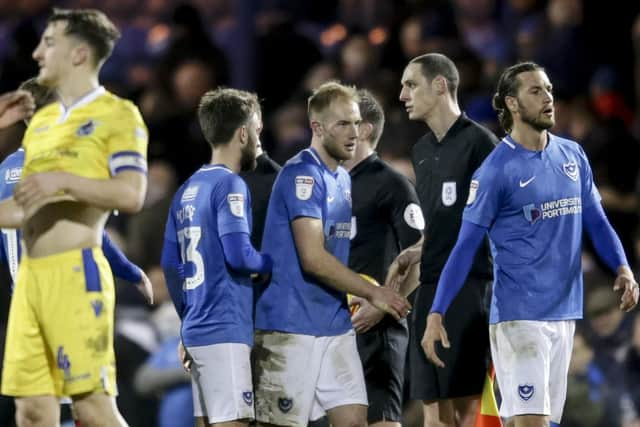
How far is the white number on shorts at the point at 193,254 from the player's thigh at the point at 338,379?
0.63 m

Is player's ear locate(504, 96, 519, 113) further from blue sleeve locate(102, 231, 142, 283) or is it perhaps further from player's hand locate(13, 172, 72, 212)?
player's hand locate(13, 172, 72, 212)

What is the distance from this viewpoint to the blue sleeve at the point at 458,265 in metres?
6.62

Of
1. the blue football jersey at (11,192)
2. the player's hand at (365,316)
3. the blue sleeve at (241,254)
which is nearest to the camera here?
the blue sleeve at (241,254)

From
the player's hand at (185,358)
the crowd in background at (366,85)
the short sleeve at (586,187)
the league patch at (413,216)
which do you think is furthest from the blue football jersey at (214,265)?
the crowd in background at (366,85)

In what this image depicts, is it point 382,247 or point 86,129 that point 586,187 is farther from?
point 86,129

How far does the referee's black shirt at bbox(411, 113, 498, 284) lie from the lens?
730cm

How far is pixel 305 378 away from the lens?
6.55 metres

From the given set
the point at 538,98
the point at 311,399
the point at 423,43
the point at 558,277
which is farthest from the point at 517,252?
the point at 423,43

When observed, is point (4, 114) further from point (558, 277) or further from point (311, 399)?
point (558, 277)

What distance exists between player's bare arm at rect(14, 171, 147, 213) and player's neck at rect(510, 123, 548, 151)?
77.4 inches

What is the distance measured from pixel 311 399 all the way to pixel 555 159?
1592mm

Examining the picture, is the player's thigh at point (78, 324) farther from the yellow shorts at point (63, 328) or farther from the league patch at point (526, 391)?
the league patch at point (526, 391)

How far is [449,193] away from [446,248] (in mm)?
280

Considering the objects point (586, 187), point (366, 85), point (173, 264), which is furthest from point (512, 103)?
point (366, 85)
